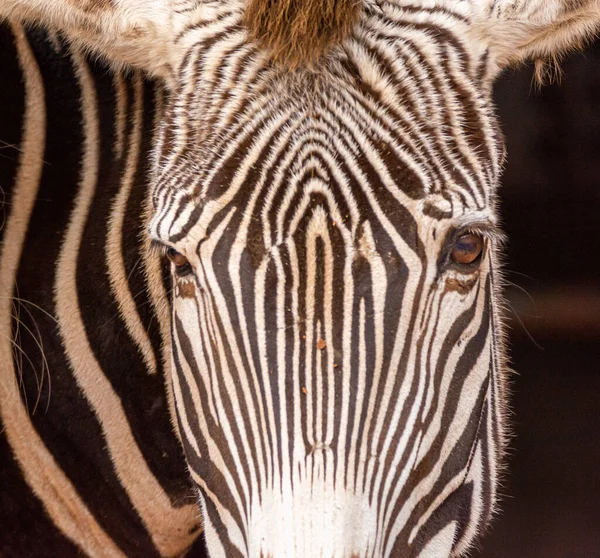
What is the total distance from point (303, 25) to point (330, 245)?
503 mm

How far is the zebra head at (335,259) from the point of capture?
5.58 ft

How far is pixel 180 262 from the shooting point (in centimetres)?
187

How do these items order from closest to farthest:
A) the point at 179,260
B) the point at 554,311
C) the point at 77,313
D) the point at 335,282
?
the point at 335,282 < the point at 179,260 < the point at 77,313 < the point at 554,311

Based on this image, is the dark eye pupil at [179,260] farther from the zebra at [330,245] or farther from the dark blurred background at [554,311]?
the dark blurred background at [554,311]

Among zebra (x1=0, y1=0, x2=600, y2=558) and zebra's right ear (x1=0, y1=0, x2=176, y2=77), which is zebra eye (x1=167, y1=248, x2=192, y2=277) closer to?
zebra (x1=0, y1=0, x2=600, y2=558)

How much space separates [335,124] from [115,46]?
28.7 inches

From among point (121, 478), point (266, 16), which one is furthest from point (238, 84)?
point (121, 478)

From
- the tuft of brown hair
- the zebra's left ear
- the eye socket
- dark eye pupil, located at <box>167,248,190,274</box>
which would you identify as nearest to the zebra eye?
dark eye pupil, located at <box>167,248,190,274</box>

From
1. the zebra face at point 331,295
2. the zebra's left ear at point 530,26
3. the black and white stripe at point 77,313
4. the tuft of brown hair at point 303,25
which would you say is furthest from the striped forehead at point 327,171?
the black and white stripe at point 77,313

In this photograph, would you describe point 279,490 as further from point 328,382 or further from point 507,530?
point 507,530

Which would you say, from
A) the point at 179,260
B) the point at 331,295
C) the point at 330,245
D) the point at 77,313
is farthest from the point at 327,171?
the point at 77,313

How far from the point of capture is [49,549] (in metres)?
2.57

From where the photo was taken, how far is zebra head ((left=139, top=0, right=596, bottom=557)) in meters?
1.70

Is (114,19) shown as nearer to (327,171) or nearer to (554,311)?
(327,171)
